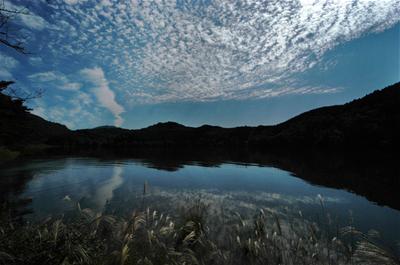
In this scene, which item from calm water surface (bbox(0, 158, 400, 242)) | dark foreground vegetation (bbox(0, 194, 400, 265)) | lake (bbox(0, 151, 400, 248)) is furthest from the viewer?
calm water surface (bbox(0, 158, 400, 242))

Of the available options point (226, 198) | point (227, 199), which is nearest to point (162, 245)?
point (227, 199)

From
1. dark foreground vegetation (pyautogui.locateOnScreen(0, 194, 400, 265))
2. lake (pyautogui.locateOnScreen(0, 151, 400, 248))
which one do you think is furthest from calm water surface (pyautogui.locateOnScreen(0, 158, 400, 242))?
dark foreground vegetation (pyautogui.locateOnScreen(0, 194, 400, 265))

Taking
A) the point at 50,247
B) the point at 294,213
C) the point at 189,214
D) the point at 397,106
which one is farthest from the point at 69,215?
Result: the point at 397,106

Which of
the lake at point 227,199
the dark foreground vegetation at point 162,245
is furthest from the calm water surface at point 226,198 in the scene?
the dark foreground vegetation at point 162,245

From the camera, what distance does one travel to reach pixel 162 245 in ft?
19.0

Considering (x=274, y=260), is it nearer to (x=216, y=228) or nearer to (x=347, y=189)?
(x=216, y=228)

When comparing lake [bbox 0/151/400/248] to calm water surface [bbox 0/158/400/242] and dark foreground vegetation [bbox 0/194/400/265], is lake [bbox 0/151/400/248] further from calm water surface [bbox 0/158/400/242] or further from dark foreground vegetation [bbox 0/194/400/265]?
dark foreground vegetation [bbox 0/194/400/265]

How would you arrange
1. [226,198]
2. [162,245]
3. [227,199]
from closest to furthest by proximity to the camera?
1. [162,245]
2. [227,199]
3. [226,198]

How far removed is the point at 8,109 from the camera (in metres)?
55.6

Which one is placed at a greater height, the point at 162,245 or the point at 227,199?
the point at 162,245

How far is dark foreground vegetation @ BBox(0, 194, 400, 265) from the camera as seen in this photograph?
15.5 feet

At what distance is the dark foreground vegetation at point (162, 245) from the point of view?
15.5 feet

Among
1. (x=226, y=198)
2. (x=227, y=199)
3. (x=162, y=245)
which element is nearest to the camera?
(x=162, y=245)

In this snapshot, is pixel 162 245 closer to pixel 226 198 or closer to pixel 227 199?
pixel 227 199
